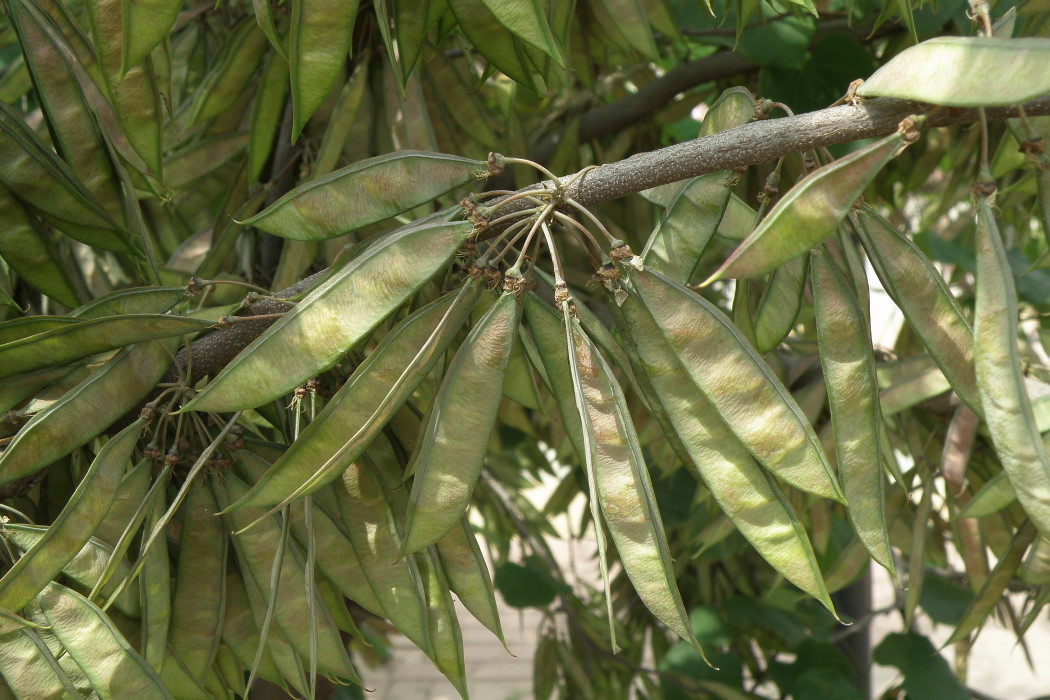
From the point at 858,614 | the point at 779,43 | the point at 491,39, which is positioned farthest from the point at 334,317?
the point at 858,614

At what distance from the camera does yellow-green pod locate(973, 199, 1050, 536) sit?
0.54m

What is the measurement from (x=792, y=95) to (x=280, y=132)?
0.80 m

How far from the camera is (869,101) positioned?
601mm

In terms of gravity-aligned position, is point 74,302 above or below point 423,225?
below

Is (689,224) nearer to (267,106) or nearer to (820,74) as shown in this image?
(267,106)

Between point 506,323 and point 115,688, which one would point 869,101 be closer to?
point 506,323

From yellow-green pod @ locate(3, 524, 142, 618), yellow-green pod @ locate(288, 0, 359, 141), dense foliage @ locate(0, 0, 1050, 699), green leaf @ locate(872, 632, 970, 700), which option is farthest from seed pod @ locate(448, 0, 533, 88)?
green leaf @ locate(872, 632, 970, 700)

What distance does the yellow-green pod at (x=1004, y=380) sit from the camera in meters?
0.54

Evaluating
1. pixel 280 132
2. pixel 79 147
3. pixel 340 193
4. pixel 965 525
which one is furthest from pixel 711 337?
pixel 965 525

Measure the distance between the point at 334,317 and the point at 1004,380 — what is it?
0.39 m

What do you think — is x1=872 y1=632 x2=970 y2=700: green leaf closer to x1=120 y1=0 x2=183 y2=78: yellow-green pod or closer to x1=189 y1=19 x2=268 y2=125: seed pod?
x1=189 y1=19 x2=268 y2=125: seed pod

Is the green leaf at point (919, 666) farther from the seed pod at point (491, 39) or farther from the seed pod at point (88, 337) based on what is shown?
the seed pod at point (88, 337)

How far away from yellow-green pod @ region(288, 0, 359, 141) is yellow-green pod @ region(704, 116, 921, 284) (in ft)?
1.09

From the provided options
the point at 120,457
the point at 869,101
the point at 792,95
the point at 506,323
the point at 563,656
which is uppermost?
the point at 792,95
